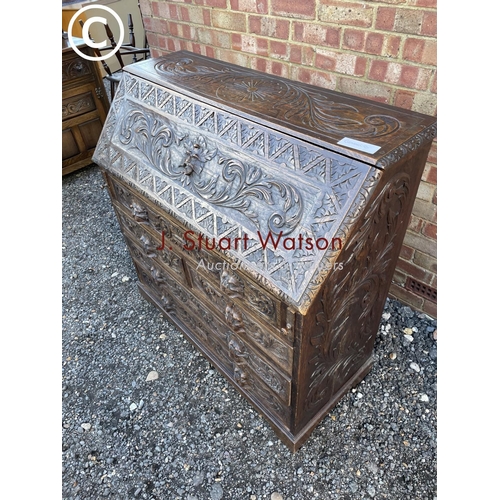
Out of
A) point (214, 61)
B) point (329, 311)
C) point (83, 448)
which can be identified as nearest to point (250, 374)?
point (329, 311)

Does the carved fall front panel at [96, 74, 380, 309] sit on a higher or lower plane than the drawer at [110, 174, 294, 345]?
higher

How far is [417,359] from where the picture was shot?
1862mm

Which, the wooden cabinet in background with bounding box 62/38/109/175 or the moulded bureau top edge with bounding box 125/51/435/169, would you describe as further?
the wooden cabinet in background with bounding box 62/38/109/175

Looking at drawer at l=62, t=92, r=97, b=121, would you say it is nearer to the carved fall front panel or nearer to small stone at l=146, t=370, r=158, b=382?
the carved fall front panel

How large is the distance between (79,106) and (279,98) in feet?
8.03

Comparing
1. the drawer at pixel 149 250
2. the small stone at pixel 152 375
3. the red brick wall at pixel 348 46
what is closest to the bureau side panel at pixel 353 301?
the red brick wall at pixel 348 46

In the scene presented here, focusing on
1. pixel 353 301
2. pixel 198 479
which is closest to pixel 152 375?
pixel 198 479

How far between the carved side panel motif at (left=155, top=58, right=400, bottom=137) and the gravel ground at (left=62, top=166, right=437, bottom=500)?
121 centimetres

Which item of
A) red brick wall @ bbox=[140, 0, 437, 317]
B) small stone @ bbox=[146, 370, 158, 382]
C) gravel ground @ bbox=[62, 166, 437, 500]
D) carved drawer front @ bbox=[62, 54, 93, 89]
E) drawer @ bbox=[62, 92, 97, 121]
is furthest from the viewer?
drawer @ bbox=[62, 92, 97, 121]

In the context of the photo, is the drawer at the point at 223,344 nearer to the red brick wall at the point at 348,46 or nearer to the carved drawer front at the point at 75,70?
the red brick wall at the point at 348,46

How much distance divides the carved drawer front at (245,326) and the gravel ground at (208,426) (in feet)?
1.79

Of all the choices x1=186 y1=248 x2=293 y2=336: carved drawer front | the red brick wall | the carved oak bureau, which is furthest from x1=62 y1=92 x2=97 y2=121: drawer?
x1=186 y1=248 x2=293 y2=336: carved drawer front

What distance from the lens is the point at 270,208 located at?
1142 millimetres

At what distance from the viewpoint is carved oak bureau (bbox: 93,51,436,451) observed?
41.5 inches
